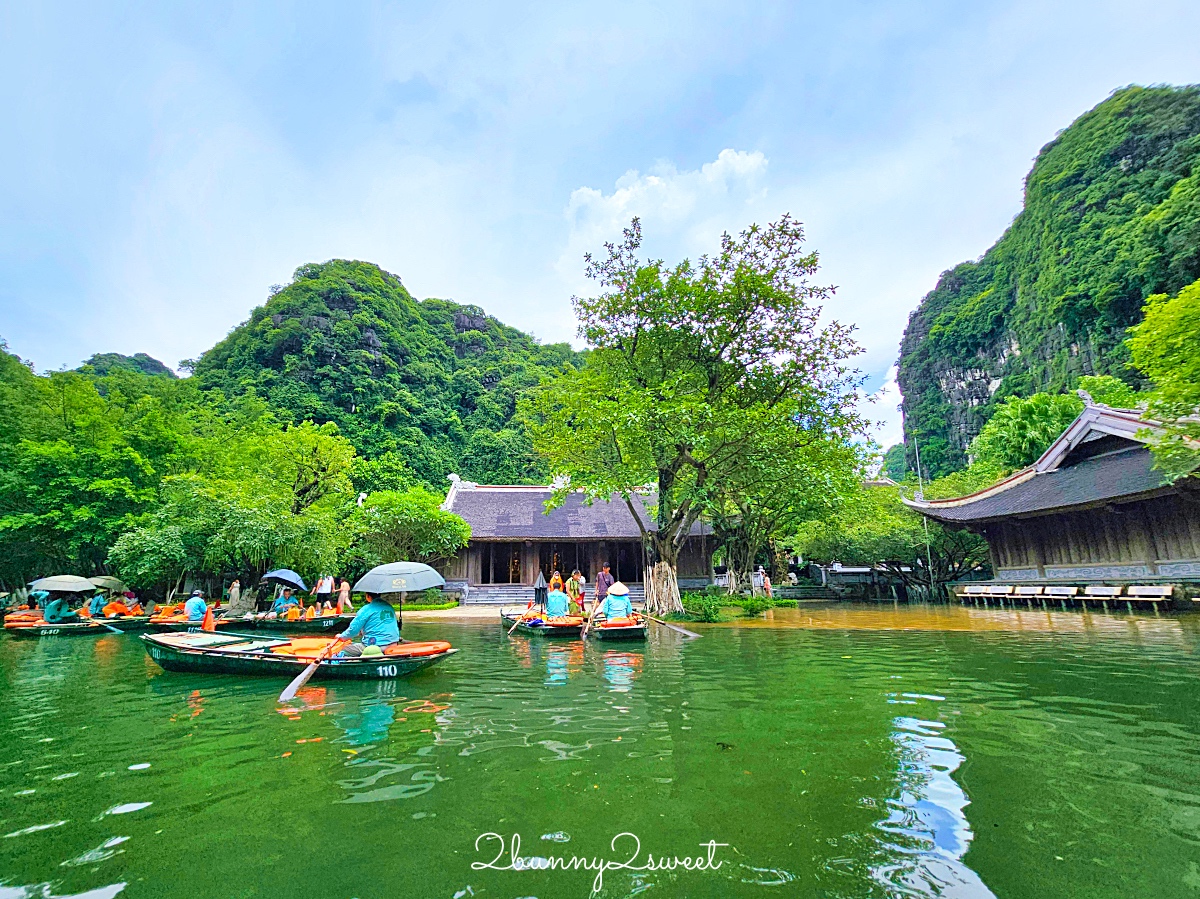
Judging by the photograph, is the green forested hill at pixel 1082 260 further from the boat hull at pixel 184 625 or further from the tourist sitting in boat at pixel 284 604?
the boat hull at pixel 184 625

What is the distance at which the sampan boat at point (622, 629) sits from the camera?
1204 cm

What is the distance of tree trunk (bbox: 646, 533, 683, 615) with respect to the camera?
1734cm

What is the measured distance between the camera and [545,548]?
2781cm

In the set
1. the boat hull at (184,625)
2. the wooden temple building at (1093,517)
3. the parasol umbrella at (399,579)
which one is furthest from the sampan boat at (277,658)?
the wooden temple building at (1093,517)

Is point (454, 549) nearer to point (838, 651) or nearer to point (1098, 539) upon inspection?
point (838, 651)

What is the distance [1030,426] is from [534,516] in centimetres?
2320

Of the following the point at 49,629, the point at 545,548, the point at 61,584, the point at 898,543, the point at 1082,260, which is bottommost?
the point at 49,629

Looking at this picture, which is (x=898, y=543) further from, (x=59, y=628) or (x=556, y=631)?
(x=59, y=628)

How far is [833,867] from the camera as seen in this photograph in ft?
9.70

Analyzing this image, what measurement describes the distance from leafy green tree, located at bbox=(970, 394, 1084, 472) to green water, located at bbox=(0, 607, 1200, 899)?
21.6 metres

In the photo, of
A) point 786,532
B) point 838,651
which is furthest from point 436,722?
point 786,532

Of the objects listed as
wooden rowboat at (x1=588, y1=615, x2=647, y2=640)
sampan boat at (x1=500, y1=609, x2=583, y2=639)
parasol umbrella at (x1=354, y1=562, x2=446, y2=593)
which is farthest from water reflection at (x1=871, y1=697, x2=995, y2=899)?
sampan boat at (x1=500, y1=609, x2=583, y2=639)

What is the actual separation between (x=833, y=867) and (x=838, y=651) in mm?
8214

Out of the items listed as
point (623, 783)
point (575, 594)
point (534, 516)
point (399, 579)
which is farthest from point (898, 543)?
point (623, 783)
